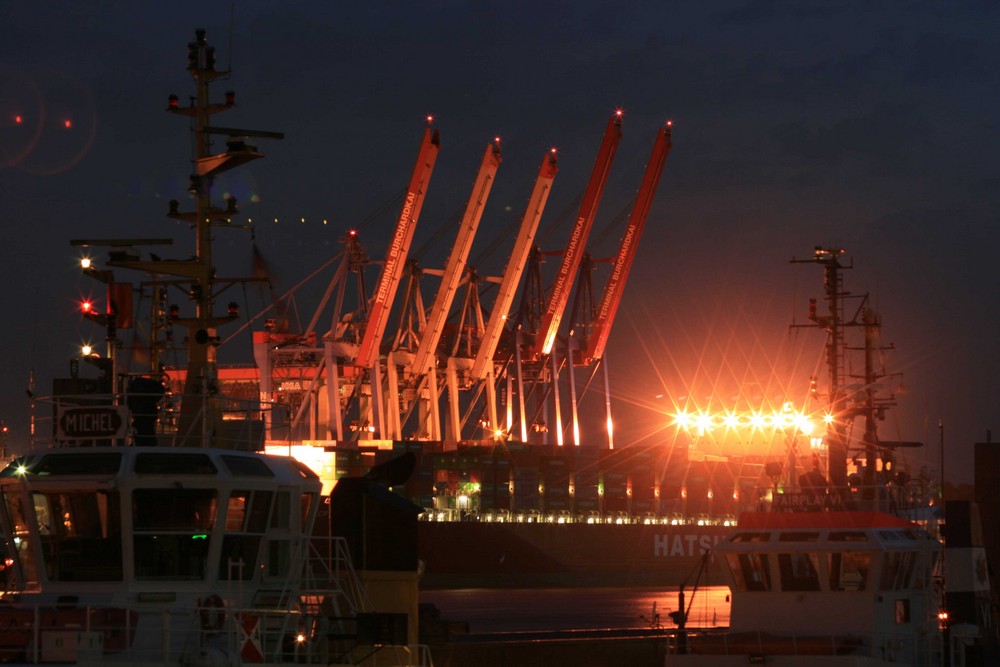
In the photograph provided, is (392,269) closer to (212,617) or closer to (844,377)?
(844,377)

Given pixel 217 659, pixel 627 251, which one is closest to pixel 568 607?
pixel 627 251

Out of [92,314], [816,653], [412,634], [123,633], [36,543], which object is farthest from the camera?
[92,314]

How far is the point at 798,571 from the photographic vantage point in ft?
90.6

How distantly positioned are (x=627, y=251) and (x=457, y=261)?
60.7 feet

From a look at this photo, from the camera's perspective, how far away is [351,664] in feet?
59.7

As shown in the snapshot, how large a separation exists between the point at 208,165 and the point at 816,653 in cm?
1288

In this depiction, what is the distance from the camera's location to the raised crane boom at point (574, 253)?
340 ft

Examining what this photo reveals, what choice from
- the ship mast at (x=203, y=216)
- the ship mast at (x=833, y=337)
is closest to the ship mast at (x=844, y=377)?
the ship mast at (x=833, y=337)

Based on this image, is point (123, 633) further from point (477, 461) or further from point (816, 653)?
point (477, 461)

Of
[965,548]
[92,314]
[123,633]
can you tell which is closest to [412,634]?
[123,633]

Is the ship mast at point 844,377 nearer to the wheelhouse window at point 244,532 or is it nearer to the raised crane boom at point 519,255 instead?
the wheelhouse window at point 244,532

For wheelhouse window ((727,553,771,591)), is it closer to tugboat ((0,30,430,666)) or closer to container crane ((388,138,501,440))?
tugboat ((0,30,430,666))

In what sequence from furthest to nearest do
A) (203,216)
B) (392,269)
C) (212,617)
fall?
(392,269) → (203,216) → (212,617)

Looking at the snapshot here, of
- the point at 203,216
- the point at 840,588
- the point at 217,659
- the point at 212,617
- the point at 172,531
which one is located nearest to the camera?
the point at 217,659
